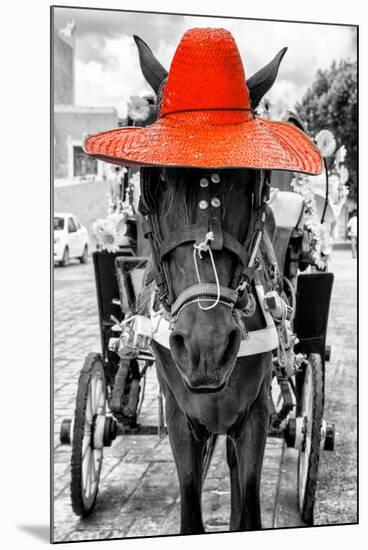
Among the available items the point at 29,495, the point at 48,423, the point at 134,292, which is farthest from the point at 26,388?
the point at 134,292

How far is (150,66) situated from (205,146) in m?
0.47

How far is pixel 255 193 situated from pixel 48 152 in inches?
49.7

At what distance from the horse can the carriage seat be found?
667 millimetres

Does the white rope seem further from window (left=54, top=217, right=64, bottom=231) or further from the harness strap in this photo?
window (left=54, top=217, right=64, bottom=231)

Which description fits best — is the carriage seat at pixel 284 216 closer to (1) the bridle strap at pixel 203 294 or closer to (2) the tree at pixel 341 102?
(2) the tree at pixel 341 102

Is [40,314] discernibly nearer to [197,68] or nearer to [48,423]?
[48,423]

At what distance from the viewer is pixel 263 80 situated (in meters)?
2.79

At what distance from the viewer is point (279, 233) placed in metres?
3.87

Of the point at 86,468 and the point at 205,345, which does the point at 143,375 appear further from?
the point at 205,345

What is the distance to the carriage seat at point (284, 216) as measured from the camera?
3.75m

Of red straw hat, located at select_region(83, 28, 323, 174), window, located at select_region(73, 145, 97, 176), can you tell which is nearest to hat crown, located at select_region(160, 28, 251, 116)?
red straw hat, located at select_region(83, 28, 323, 174)

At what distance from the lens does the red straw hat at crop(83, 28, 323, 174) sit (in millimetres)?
2559

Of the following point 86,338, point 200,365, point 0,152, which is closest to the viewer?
point 200,365

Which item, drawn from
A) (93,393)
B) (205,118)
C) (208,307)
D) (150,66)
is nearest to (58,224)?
(93,393)
